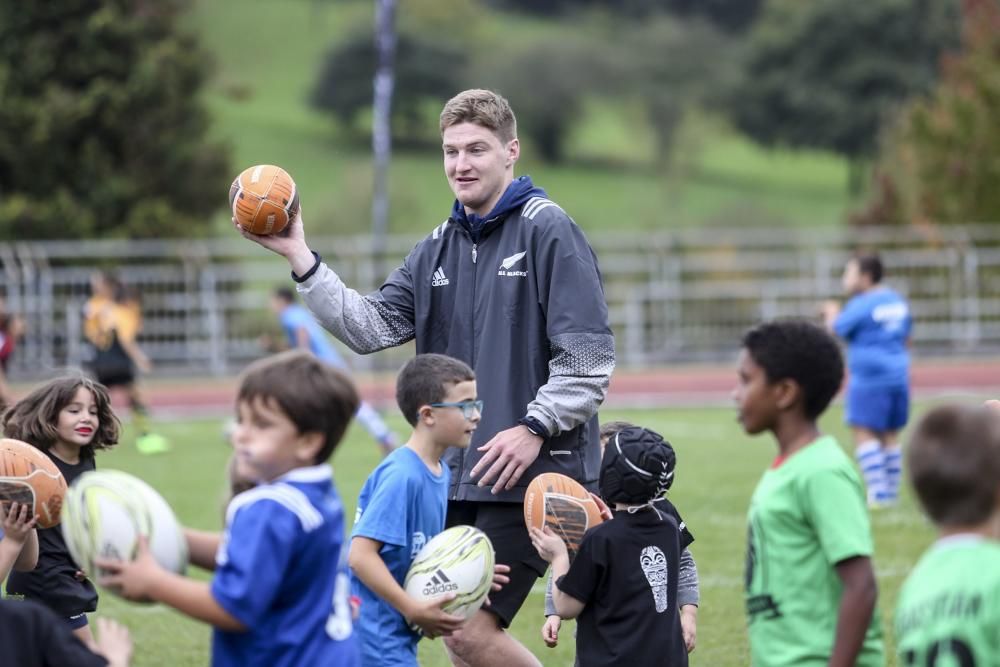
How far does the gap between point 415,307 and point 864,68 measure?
6735 cm

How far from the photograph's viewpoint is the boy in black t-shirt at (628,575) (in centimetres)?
468

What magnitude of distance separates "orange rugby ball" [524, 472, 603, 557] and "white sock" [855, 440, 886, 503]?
7.76 m

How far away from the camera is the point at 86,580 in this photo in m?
5.80

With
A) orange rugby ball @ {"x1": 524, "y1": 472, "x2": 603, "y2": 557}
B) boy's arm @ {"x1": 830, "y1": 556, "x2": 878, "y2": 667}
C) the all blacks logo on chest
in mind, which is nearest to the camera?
boy's arm @ {"x1": 830, "y1": 556, "x2": 878, "y2": 667}

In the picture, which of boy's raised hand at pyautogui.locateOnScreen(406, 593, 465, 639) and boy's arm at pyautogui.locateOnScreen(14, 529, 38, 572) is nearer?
boy's raised hand at pyautogui.locateOnScreen(406, 593, 465, 639)

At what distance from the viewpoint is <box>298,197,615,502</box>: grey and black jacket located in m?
5.24

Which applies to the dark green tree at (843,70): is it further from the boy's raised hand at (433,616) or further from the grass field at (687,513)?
the boy's raised hand at (433,616)

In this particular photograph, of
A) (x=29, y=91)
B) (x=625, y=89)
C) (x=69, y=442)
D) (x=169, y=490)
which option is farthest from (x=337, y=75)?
(x=69, y=442)

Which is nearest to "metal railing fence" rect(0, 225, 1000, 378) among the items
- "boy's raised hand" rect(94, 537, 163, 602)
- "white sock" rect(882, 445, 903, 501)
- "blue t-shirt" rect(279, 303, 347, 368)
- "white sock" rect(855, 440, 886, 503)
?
"blue t-shirt" rect(279, 303, 347, 368)

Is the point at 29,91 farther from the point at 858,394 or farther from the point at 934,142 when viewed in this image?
the point at 858,394

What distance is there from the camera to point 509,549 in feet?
17.4

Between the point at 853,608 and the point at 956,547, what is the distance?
1.71ft

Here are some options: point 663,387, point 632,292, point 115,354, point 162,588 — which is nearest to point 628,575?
point 162,588

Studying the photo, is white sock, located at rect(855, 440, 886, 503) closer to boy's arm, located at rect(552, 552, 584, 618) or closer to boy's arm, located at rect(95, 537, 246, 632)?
boy's arm, located at rect(552, 552, 584, 618)
